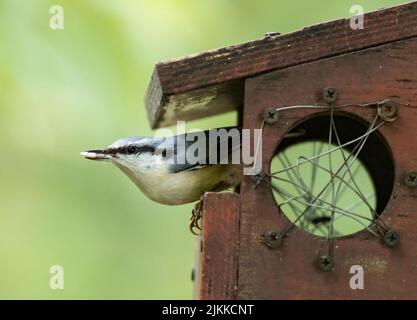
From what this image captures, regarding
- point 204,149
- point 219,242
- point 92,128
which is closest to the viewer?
point 219,242

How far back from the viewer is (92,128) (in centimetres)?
481

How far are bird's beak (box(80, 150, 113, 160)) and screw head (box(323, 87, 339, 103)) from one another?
97 centimetres

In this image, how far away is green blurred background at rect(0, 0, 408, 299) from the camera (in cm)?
451

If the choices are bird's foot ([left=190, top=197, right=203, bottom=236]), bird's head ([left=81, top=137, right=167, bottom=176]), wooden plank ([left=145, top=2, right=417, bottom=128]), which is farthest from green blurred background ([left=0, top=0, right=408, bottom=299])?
wooden plank ([left=145, top=2, right=417, bottom=128])

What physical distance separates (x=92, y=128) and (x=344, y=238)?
2.04 meters

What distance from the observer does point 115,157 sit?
12.1 ft

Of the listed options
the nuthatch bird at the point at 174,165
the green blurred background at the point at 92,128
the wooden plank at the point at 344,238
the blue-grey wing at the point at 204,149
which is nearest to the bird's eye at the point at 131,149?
the nuthatch bird at the point at 174,165

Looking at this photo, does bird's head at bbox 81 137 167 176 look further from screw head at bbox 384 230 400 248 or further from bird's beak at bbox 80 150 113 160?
screw head at bbox 384 230 400 248

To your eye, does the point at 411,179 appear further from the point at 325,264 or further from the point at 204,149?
the point at 204,149

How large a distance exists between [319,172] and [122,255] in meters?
1.29

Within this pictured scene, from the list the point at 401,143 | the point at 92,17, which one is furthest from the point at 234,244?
the point at 92,17

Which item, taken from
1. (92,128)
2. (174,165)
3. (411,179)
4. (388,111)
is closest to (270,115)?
(388,111)

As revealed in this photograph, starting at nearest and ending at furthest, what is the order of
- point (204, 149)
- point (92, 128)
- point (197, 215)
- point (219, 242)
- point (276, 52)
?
1. point (219, 242)
2. point (276, 52)
3. point (197, 215)
4. point (204, 149)
5. point (92, 128)
